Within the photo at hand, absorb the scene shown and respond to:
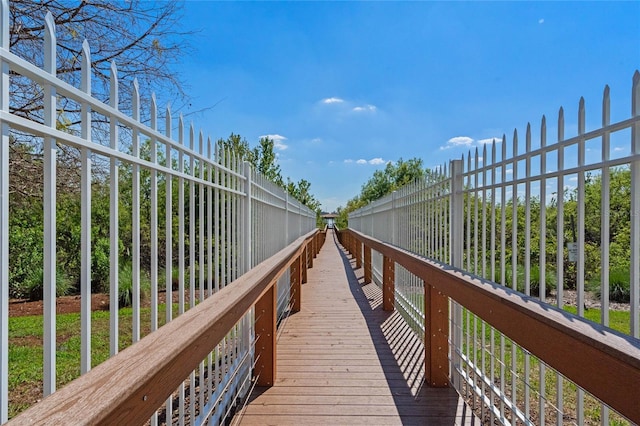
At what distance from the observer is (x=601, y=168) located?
1340mm

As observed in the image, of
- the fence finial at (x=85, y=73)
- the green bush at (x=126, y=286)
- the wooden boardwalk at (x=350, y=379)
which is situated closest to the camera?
the fence finial at (x=85, y=73)

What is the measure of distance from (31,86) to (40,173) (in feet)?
1.89

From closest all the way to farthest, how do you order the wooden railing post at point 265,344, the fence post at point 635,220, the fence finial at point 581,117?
the fence post at point 635,220
the fence finial at point 581,117
the wooden railing post at point 265,344

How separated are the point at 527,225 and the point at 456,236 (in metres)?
0.97

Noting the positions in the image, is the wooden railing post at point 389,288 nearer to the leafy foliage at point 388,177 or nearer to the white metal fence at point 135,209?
the white metal fence at point 135,209

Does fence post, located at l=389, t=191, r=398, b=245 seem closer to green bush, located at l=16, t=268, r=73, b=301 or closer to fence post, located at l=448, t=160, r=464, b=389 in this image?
fence post, located at l=448, t=160, r=464, b=389

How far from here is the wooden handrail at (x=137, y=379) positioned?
2.09 feet

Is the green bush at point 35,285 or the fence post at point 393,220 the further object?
the green bush at point 35,285

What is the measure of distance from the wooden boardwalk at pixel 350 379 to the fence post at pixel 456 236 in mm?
258

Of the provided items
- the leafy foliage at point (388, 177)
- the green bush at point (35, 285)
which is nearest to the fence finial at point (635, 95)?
the green bush at point (35, 285)

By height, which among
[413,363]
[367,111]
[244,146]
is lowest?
[413,363]

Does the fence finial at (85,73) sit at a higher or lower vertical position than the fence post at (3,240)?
higher

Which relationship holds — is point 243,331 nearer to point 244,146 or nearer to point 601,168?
point 601,168

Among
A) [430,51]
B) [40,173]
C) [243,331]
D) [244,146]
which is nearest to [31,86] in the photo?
[40,173]
